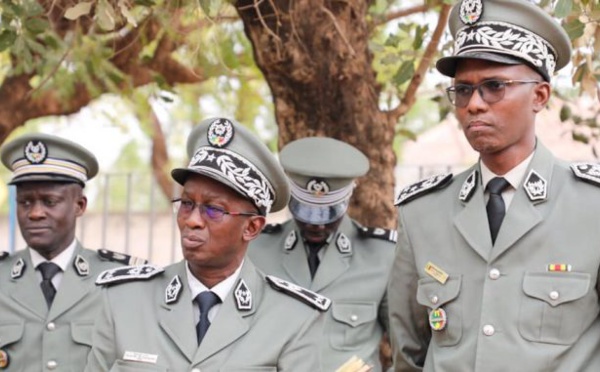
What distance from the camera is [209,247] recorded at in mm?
4152

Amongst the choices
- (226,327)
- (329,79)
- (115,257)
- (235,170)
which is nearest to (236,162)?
(235,170)

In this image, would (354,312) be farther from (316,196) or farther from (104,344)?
(104,344)

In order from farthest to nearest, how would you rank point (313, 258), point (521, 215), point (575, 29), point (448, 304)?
point (313, 258) → point (575, 29) → point (448, 304) → point (521, 215)

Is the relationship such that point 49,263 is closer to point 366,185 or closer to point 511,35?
point 366,185

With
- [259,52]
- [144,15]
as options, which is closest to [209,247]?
[259,52]

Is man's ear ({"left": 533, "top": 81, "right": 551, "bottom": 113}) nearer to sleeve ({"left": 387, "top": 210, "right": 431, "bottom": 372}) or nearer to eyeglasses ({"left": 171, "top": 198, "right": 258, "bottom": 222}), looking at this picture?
sleeve ({"left": 387, "top": 210, "right": 431, "bottom": 372})

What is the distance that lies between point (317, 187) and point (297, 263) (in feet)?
1.37

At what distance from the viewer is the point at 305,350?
416 cm

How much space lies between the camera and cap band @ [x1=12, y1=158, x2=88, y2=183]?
5.70 metres

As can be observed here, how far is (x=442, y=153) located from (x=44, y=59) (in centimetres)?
1226

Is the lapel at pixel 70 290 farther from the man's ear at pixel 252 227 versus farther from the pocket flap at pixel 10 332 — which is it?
the man's ear at pixel 252 227

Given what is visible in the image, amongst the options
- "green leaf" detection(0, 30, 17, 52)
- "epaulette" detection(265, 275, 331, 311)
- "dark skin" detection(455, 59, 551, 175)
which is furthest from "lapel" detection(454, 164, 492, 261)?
"green leaf" detection(0, 30, 17, 52)

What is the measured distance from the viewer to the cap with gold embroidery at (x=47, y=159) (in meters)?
5.70

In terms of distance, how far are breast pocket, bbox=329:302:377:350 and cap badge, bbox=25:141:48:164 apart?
5.38 ft
